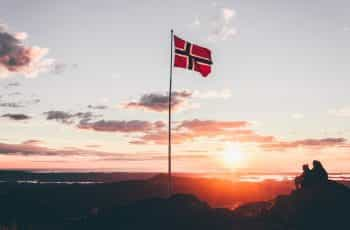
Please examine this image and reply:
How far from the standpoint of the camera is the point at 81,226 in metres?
30.5

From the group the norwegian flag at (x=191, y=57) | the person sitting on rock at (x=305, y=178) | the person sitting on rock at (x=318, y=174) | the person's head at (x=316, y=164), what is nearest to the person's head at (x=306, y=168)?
the person sitting on rock at (x=305, y=178)

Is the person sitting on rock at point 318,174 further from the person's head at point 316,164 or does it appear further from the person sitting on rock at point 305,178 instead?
the person sitting on rock at point 305,178

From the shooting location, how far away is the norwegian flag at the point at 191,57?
3309 cm

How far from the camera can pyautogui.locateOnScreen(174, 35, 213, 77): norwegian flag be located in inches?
1303

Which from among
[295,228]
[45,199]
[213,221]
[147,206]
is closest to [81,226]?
[147,206]

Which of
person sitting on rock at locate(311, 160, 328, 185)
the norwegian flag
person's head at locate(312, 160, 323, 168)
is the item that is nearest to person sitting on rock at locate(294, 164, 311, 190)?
person sitting on rock at locate(311, 160, 328, 185)

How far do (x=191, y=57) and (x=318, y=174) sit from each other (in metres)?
13.8

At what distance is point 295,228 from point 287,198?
9.24 feet

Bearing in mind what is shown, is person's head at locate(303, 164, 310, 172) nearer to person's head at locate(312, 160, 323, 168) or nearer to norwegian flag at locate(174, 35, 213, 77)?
person's head at locate(312, 160, 323, 168)

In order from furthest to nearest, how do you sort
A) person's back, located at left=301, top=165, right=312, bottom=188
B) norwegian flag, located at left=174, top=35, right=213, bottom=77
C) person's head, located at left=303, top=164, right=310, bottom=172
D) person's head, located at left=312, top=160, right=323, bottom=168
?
norwegian flag, located at left=174, top=35, right=213, bottom=77 → person's head, located at left=303, top=164, right=310, bottom=172 → person's head, located at left=312, top=160, right=323, bottom=168 → person's back, located at left=301, top=165, right=312, bottom=188

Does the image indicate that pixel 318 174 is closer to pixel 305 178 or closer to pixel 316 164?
pixel 316 164

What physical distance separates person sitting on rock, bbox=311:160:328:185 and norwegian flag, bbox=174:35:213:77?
453 inches

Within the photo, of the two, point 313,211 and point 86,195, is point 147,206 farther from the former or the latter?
point 86,195

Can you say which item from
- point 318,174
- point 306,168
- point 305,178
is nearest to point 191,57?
point 306,168
